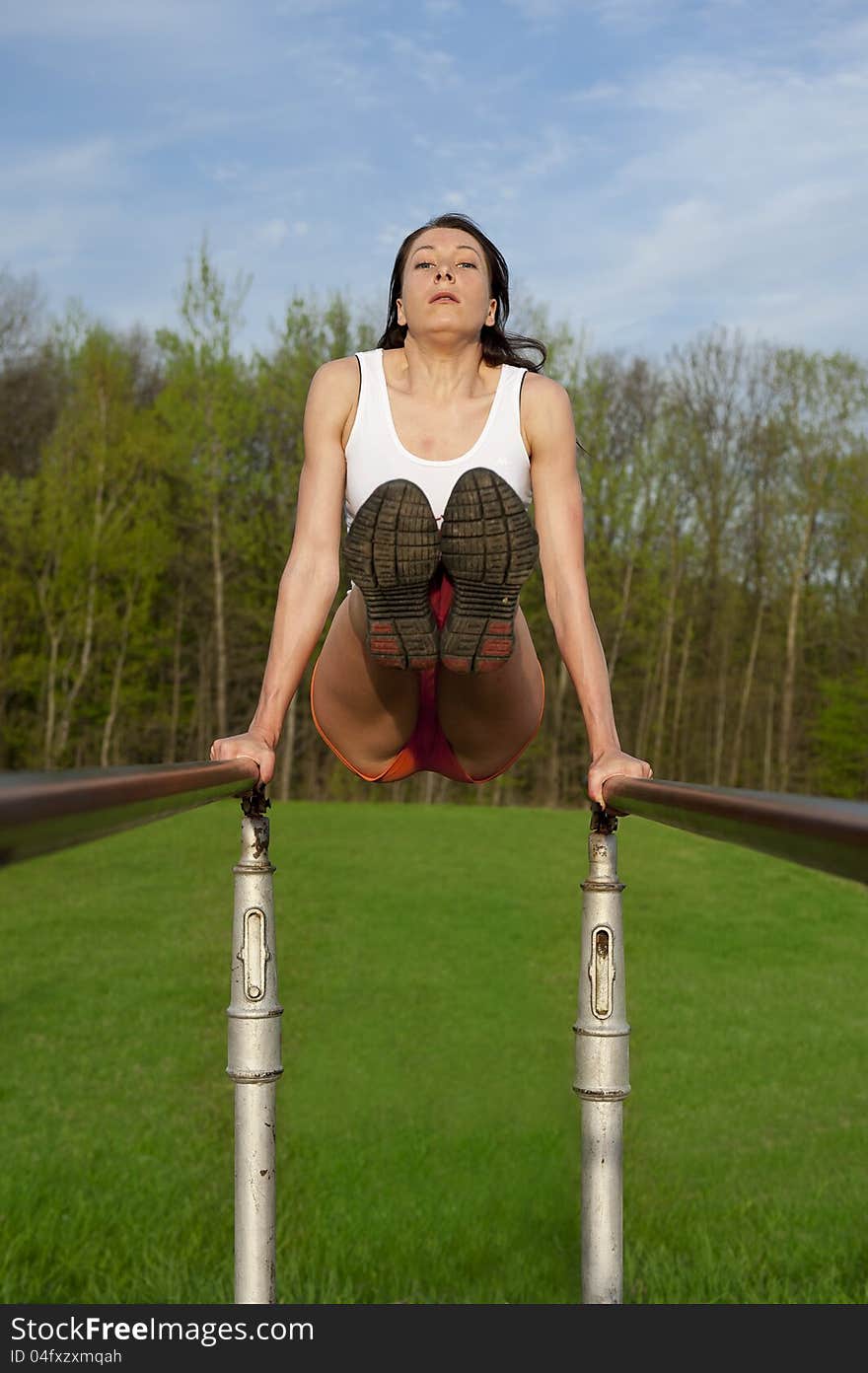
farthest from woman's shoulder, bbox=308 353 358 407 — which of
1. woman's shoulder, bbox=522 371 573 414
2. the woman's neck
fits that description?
woman's shoulder, bbox=522 371 573 414

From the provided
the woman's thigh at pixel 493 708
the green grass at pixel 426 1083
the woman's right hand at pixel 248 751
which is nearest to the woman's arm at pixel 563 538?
the woman's thigh at pixel 493 708

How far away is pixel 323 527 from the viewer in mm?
2508

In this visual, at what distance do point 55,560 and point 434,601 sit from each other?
58.4 ft

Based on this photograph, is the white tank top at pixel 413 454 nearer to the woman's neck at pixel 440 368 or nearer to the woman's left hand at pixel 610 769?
the woman's neck at pixel 440 368

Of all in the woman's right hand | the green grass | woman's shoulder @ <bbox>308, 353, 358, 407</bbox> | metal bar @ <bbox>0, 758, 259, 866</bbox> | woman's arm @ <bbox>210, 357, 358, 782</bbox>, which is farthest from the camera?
the green grass

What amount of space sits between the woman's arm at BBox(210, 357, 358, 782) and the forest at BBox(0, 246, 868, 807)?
1497 centimetres

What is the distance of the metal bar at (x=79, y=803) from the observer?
66 centimetres

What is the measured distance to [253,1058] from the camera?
6.35ft

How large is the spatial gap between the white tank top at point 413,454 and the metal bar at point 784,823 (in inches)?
52.0

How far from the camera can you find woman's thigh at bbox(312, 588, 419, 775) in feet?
8.56

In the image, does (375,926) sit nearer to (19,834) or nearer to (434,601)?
(434,601)

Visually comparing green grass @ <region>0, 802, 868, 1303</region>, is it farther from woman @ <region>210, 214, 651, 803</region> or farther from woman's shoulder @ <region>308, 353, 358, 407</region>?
woman's shoulder @ <region>308, 353, 358, 407</region>

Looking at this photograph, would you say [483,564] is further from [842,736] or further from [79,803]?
[842,736]

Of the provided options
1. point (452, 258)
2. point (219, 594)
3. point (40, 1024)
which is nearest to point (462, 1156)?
point (40, 1024)
